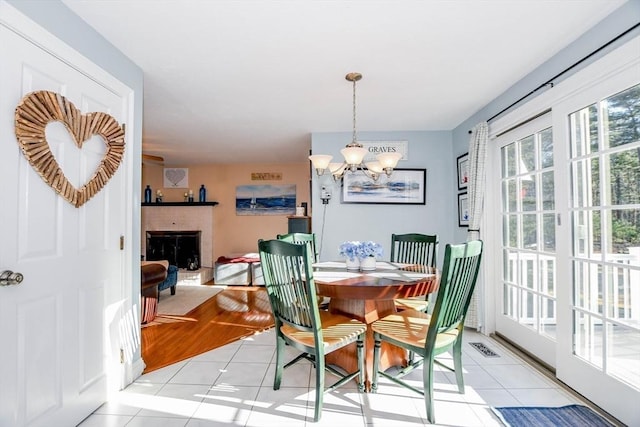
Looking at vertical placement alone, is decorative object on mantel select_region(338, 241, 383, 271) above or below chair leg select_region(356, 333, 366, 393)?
above

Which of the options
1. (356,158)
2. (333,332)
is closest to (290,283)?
(333,332)

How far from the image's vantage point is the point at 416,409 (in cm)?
195

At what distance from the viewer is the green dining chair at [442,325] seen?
1.76 metres

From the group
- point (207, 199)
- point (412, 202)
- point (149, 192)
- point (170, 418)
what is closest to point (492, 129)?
point (412, 202)

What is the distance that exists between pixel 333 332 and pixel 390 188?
2.48 meters

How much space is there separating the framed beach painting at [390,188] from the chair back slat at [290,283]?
223 centimetres

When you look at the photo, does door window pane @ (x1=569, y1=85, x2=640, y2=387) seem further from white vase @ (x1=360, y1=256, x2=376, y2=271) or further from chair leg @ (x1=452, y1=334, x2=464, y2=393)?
white vase @ (x1=360, y1=256, x2=376, y2=271)

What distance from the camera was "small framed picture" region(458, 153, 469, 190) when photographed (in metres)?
3.63

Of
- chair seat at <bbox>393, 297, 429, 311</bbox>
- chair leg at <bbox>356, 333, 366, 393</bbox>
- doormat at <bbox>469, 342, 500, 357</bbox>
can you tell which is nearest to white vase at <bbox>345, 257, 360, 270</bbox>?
chair seat at <bbox>393, 297, 429, 311</bbox>

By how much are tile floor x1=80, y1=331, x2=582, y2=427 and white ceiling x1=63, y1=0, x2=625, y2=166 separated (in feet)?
7.48

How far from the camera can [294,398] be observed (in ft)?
6.84

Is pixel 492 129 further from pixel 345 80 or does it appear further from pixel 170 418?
pixel 170 418

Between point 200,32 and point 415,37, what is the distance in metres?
1.33

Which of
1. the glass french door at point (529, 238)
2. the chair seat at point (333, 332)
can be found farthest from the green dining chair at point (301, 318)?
the glass french door at point (529, 238)
